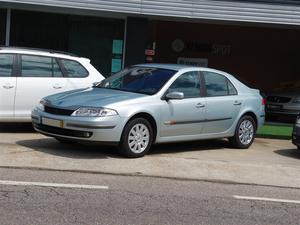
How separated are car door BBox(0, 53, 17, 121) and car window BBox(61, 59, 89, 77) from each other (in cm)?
104

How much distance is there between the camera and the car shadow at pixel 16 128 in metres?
11.4

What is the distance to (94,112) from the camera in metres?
8.94

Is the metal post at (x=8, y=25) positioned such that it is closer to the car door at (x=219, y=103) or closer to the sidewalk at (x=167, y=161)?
the sidewalk at (x=167, y=161)

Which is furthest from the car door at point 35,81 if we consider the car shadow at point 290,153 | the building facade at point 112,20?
the car shadow at point 290,153

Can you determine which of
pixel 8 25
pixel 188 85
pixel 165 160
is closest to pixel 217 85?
pixel 188 85

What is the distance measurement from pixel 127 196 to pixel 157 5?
8.13 metres

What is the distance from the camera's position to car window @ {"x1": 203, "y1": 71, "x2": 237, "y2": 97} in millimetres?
10719

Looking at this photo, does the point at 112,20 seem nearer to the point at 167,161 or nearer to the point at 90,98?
the point at 90,98

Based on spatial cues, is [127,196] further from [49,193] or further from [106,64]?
[106,64]

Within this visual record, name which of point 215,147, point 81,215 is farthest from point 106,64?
point 81,215

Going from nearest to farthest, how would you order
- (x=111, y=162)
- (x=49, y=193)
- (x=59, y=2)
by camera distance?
(x=49, y=193) < (x=111, y=162) < (x=59, y=2)

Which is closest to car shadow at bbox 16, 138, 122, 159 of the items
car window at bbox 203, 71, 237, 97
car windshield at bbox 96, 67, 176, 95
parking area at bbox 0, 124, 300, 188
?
parking area at bbox 0, 124, 300, 188

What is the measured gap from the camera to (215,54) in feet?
69.2

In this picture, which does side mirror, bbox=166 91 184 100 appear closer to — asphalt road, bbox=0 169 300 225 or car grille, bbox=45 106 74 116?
car grille, bbox=45 106 74 116
